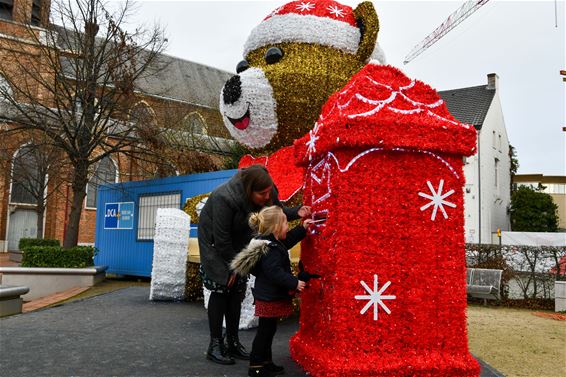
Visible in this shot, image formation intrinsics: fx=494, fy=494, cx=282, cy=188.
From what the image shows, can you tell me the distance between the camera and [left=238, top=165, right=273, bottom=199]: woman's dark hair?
151 inches

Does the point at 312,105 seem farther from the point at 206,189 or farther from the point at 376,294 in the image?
the point at 206,189

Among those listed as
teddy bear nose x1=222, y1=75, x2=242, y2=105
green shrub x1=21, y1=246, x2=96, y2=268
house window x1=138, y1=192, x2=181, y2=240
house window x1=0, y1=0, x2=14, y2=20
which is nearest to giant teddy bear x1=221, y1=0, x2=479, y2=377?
teddy bear nose x1=222, y1=75, x2=242, y2=105

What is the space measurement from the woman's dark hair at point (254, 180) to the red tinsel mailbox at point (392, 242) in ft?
1.84

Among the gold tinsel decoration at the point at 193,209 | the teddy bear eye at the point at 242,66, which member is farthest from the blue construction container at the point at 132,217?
the teddy bear eye at the point at 242,66

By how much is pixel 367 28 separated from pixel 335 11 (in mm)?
466

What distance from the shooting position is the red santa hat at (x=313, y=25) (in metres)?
5.88

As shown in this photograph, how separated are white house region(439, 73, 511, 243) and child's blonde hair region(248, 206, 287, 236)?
2053cm

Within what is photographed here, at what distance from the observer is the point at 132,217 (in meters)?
11.4

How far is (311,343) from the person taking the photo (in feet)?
12.0

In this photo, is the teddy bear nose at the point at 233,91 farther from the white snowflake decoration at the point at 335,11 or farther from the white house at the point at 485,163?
the white house at the point at 485,163

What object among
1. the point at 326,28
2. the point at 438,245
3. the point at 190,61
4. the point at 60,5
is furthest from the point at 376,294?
the point at 190,61

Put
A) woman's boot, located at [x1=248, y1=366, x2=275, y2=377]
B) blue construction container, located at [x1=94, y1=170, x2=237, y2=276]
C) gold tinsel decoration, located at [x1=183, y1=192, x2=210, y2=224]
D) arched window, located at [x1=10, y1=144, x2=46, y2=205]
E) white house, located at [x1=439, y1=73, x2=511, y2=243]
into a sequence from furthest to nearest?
white house, located at [x1=439, y1=73, x2=511, y2=243]
arched window, located at [x1=10, y1=144, x2=46, y2=205]
blue construction container, located at [x1=94, y1=170, x2=237, y2=276]
gold tinsel decoration, located at [x1=183, y1=192, x2=210, y2=224]
woman's boot, located at [x1=248, y1=366, x2=275, y2=377]

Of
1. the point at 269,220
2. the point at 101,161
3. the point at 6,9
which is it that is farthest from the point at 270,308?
the point at 6,9

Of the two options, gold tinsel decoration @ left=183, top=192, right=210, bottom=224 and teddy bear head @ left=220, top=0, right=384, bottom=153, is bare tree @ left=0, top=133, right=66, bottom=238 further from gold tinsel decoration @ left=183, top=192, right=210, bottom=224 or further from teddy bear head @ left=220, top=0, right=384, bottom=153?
teddy bear head @ left=220, top=0, right=384, bottom=153
